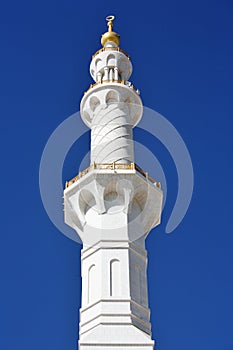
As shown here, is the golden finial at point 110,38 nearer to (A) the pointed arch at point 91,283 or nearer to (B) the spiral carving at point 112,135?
(B) the spiral carving at point 112,135

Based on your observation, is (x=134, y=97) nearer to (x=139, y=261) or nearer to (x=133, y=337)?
(x=139, y=261)

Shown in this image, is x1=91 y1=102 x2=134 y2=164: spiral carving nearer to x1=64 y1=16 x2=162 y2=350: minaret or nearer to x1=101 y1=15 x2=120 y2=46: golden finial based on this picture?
x1=64 y1=16 x2=162 y2=350: minaret

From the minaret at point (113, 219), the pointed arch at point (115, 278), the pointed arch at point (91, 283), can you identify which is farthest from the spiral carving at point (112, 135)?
the pointed arch at point (91, 283)

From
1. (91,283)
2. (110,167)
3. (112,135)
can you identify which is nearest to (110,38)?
(112,135)

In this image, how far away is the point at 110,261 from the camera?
36906 millimetres

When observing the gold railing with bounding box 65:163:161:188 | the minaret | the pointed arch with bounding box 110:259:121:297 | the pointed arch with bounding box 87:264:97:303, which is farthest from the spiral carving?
the pointed arch with bounding box 87:264:97:303

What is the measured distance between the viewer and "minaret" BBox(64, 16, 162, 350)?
35.1 m

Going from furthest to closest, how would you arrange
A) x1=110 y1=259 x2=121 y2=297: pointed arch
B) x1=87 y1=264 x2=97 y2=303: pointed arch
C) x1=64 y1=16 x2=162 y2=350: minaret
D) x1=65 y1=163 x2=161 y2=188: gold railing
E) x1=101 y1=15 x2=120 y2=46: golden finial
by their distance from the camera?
x1=101 y1=15 x2=120 y2=46: golden finial < x1=65 y1=163 x2=161 y2=188: gold railing < x1=87 y1=264 x2=97 y2=303: pointed arch < x1=110 y1=259 x2=121 y2=297: pointed arch < x1=64 y1=16 x2=162 y2=350: minaret

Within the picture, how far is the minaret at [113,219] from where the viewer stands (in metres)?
35.1

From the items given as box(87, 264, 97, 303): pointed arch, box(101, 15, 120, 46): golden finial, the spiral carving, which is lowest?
box(87, 264, 97, 303): pointed arch

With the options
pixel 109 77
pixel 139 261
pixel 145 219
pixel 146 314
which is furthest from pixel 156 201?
pixel 109 77

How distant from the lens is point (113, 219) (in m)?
38.2

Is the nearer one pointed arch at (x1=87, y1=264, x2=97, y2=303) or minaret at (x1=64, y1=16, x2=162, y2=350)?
minaret at (x1=64, y1=16, x2=162, y2=350)

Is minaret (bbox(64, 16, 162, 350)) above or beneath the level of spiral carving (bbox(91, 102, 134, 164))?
beneath
